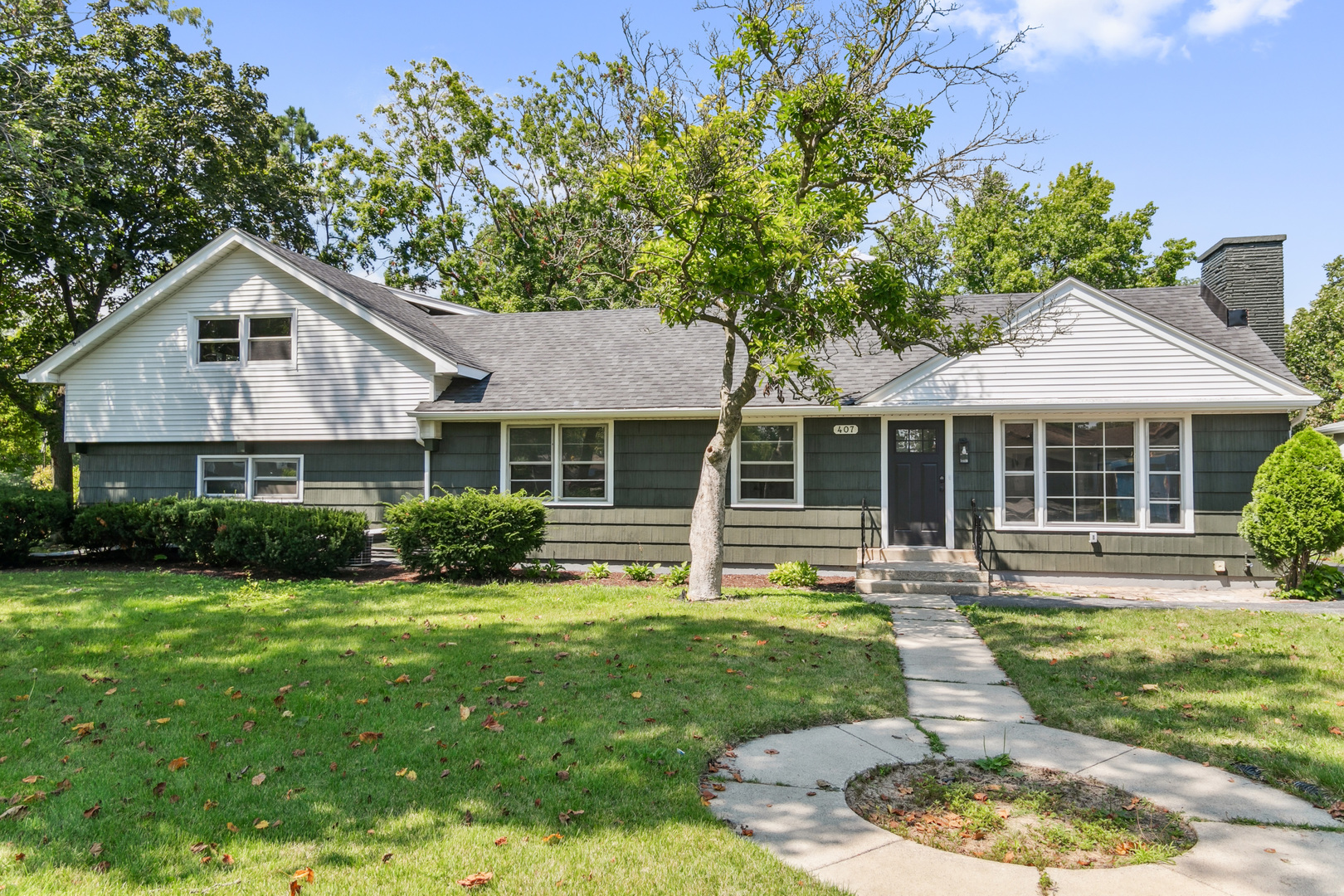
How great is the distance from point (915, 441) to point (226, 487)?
1260cm

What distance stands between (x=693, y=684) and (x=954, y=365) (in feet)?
27.0

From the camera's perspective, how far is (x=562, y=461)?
45.5ft

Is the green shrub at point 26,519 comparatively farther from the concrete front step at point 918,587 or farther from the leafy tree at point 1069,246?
the leafy tree at point 1069,246

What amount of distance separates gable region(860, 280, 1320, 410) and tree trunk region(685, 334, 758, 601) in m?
3.48

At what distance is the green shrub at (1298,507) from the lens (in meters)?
10.3

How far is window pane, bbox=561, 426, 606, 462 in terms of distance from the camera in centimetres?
1373

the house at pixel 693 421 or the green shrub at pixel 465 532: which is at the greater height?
the house at pixel 693 421

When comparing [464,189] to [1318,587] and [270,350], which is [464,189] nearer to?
[270,350]

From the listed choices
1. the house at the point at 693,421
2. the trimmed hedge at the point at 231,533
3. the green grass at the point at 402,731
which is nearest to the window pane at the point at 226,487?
the house at the point at 693,421

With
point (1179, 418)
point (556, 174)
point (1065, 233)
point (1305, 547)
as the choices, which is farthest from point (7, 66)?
point (1065, 233)

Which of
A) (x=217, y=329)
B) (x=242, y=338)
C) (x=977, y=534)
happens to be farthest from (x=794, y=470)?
(x=217, y=329)

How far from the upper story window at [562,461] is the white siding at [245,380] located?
1926 millimetres

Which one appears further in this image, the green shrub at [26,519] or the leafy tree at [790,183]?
the green shrub at [26,519]

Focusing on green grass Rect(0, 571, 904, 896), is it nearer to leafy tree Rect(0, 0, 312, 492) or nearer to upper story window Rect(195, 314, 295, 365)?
upper story window Rect(195, 314, 295, 365)
